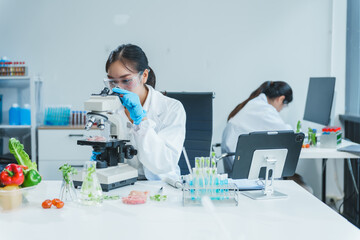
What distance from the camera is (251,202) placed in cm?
180

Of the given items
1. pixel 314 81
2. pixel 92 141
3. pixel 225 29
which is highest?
pixel 225 29

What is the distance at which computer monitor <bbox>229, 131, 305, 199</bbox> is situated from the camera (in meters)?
1.88

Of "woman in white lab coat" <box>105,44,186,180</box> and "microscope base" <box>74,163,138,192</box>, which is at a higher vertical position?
"woman in white lab coat" <box>105,44,186,180</box>

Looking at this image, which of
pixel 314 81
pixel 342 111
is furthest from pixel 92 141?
pixel 342 111

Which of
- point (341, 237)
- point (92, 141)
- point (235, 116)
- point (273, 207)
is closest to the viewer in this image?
point (341, 237)

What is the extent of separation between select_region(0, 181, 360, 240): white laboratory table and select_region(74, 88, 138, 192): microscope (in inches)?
7.4

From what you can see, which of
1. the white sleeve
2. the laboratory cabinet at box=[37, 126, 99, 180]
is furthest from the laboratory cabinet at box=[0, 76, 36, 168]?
the white sleeve

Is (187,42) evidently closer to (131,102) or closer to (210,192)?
(131,102)

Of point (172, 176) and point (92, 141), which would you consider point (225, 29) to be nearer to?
point (172, 176)

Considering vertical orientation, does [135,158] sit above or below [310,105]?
below

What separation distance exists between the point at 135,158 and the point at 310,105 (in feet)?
6.37

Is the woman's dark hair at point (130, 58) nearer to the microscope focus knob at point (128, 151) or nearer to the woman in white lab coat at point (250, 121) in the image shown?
the microscope focus knob at point (128, 151)

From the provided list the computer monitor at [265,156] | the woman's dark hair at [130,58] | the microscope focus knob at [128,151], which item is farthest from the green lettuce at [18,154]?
the computer monitor at [265,156]

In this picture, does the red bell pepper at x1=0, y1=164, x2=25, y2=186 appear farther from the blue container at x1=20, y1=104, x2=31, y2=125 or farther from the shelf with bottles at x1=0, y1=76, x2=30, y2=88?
the shelf with bottles at x1=0, y1=76, x2=30, y2=88
